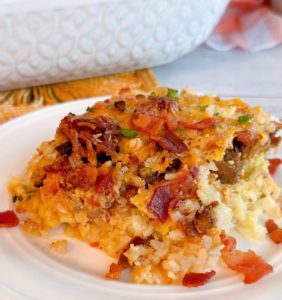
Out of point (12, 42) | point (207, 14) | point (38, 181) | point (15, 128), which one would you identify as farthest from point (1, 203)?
point (207, 14)

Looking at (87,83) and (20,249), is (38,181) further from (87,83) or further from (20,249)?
(87,83)

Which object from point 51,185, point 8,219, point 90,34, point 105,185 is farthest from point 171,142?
point 90,34

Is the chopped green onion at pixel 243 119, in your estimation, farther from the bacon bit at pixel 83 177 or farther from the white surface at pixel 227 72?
the white surface at pixel 227 72

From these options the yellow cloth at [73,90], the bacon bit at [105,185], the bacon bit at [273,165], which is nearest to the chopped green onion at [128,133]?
the bacon bit at [105,185]

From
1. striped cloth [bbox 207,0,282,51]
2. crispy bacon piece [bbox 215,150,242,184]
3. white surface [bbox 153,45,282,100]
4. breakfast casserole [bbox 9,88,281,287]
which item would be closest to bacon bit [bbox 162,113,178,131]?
breakfast casserole [bbox 9,88,281,287]

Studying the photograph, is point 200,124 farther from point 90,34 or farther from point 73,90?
point 73,90

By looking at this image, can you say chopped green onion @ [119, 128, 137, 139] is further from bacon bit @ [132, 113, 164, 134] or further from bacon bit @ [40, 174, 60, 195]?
bacon bit @ [40, 174, 60, 195]
